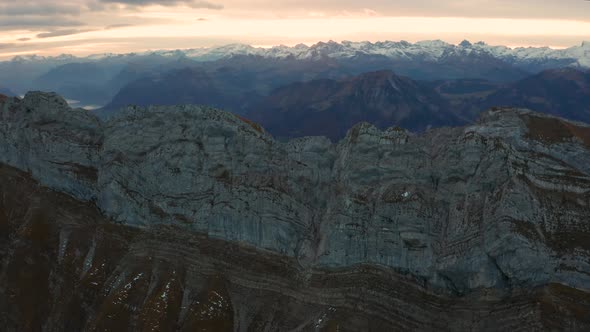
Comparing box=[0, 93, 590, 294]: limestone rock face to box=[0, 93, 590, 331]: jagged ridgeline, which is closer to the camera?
box=[0, 93, 590, 331]: jagged ridgeline

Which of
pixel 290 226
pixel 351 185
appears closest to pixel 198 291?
pixel 290 226

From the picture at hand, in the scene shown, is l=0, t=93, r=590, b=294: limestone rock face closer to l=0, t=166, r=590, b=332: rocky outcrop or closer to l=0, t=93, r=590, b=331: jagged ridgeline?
l=0, t=93, r=590, b=331: jagged ridgeline

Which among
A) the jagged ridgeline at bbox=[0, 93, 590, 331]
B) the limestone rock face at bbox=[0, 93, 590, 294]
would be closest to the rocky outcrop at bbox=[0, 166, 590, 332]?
the jagged ridgeline at bbox=[0, 93, 590, 331]

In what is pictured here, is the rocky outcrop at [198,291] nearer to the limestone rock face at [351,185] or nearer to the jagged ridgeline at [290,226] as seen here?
the jagged ridgeline at [290,226]

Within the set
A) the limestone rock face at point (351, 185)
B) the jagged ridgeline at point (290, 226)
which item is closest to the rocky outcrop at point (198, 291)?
the jagged ridgeline at point (290, 226)

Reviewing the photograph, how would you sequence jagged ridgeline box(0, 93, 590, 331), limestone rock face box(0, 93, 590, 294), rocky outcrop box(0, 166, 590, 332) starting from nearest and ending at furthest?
rocky outcrop box(0, 166, 590, 332) → jagged ridgeline box(0, 93, 590, 331) → limestone rock face box(0, 93, 590, 294)

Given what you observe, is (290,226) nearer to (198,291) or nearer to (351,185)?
(351,185)
